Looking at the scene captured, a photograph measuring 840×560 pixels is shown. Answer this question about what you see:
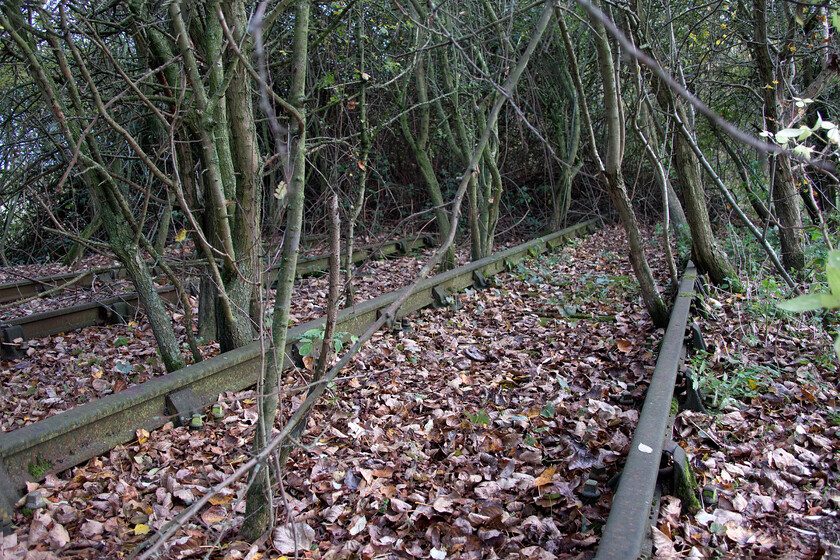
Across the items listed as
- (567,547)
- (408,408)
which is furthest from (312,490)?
(567,547)

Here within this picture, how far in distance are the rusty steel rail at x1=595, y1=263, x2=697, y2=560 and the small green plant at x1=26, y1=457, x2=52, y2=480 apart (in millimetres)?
3026

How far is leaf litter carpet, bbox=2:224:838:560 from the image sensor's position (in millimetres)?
2842

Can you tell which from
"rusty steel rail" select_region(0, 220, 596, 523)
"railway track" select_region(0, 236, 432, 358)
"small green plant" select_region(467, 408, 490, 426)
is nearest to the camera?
"rusty steel rail" select_region(0, 220, 596, 523)

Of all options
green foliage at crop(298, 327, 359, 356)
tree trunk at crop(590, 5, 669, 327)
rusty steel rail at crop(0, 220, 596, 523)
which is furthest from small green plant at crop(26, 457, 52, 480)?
tree trunk at crop(590, 5, 669, 327)

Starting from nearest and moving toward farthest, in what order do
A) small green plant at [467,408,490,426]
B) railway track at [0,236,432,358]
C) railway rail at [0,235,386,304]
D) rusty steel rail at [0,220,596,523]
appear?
rusty steel rail at [0,220,596,523] < small green plant at [467,408,490,426] < railway track at [0,236,432,358] < railway rail at [0,235,386,304]

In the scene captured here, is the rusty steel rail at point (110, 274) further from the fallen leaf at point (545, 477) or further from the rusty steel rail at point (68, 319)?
the fallen leaf at point (545, 477)

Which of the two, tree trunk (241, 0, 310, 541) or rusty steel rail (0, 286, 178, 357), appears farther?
rusty steel rail (0, 286, 178, 357)

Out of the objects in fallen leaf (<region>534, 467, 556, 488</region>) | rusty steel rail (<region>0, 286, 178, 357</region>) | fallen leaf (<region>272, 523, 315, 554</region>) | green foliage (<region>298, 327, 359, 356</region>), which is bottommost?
fallen leaf (<region>534, 467, 556, 488</region>)

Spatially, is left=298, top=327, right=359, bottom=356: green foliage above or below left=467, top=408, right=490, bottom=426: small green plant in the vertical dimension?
above

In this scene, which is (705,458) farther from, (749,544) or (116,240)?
(116,240)

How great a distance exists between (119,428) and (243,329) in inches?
58.0

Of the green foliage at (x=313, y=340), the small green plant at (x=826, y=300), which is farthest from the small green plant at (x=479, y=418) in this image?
the small green plant at (x=826, y=300)

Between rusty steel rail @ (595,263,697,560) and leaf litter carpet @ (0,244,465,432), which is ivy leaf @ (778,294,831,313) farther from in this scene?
leaf litter carpet @ (0,244,465,432)

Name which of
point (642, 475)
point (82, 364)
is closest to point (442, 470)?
point (642, 475)
